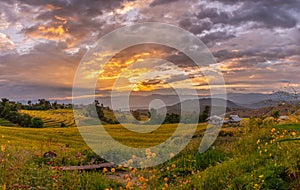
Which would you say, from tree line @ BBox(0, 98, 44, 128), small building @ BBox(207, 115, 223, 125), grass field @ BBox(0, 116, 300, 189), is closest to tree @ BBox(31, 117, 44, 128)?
tree line @ BBox(0, 98, 44, 128)

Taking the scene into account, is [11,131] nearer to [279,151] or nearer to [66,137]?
[66,137]

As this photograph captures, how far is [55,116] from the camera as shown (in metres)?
17.5

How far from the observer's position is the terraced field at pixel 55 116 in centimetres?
1677

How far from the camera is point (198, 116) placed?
17.8 meters

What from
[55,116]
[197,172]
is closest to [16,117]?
[55,116]

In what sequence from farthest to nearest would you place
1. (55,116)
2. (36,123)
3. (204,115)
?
(204,115)
(55,116)
(36,123)

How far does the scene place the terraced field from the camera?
16.8m

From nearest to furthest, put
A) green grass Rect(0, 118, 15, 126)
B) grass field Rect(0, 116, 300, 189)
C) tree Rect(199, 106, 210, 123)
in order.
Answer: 1. grass field Rect(0, 116, 300, 189)
2. green grass Rect(0, 118, 15, 126)
3. tree Rect(199, 106, 210, 123)

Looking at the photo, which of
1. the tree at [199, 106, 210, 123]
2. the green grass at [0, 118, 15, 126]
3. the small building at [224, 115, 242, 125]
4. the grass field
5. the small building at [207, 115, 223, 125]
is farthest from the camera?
the tree at [199, 106, 210, 123]

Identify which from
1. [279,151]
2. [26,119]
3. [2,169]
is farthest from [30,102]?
[279,151]

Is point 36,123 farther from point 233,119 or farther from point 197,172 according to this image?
point 197,172

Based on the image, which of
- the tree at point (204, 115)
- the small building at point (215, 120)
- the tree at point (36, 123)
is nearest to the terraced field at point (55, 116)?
the tree at point (36, 123)

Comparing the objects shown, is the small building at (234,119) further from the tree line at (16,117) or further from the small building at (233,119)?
the tree line at (16,117)

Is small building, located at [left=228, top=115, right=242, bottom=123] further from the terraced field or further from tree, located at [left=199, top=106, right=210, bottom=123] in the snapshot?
the terraced field
